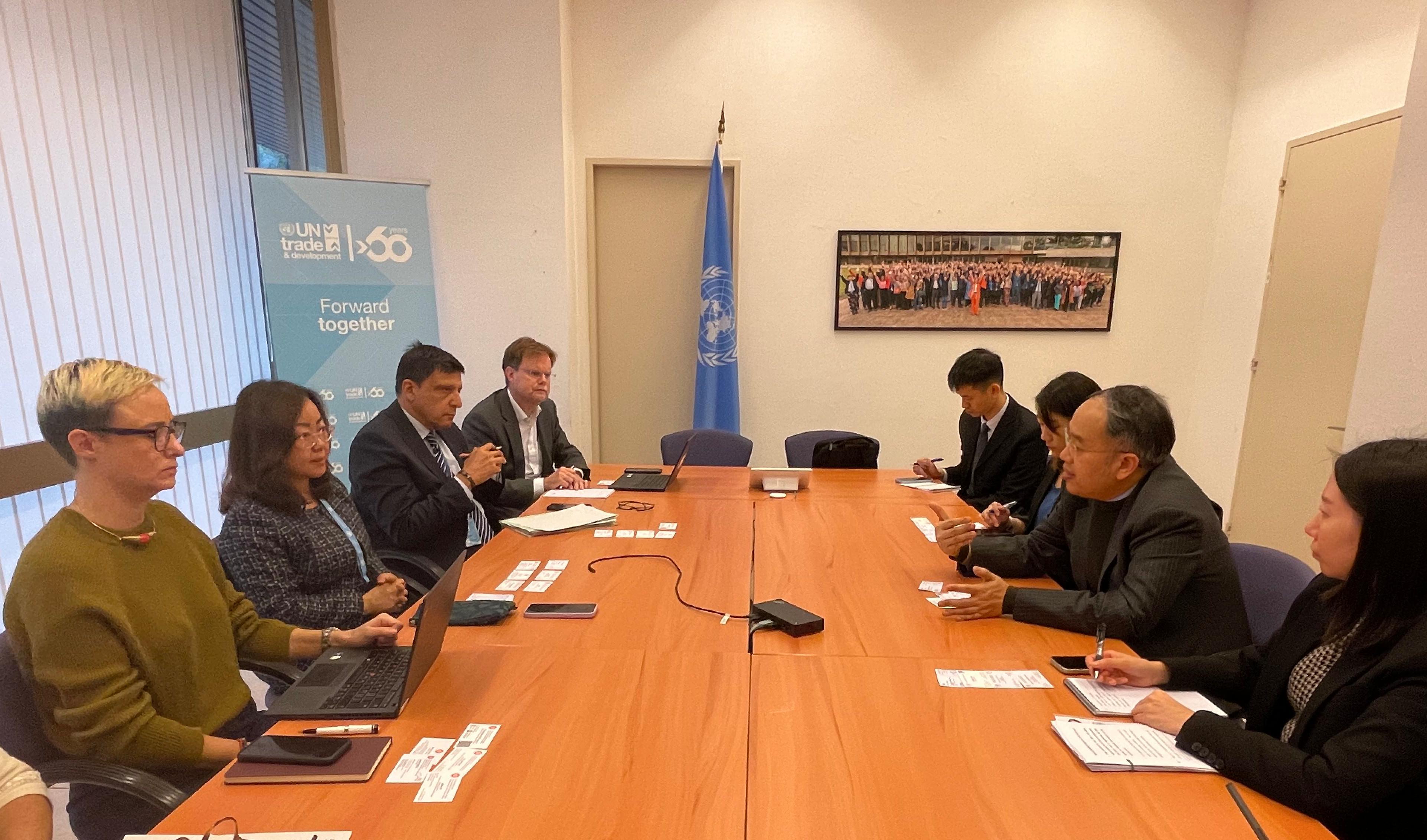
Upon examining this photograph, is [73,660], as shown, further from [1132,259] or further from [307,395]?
[1132,259]

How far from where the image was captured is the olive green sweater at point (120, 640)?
1312 mm

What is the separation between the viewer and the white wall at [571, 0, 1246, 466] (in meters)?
4.39

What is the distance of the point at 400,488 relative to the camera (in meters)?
2.55

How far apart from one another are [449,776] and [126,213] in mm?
3397

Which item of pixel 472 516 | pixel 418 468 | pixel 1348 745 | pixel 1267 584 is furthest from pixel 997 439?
pixel 418 468

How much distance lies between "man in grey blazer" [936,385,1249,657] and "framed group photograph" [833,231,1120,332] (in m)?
2.84

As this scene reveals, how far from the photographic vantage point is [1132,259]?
4.62 m

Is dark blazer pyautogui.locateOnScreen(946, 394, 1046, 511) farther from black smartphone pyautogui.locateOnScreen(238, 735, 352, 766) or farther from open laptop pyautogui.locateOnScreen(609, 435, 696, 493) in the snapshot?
black smartphone pyautogui.locateOnScreen(238, 735, 352, 766)

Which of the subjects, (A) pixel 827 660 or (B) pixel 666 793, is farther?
(A) pixel 827 660

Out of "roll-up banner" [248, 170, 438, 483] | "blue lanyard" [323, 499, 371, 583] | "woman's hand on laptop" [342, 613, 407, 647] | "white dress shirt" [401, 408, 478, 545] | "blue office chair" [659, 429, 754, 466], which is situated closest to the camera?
"woman's hand on laptop" [342, 613, 407, 647]

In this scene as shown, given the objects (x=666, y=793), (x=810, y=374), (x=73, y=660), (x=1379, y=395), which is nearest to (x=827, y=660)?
(x=666, y=793)

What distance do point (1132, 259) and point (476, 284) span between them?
4.28 meters

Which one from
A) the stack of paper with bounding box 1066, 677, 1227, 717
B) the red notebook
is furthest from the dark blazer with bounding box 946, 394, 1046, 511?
the red notebook

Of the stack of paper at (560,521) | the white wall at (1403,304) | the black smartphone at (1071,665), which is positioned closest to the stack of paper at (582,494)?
the stack of paper at (560,521)
